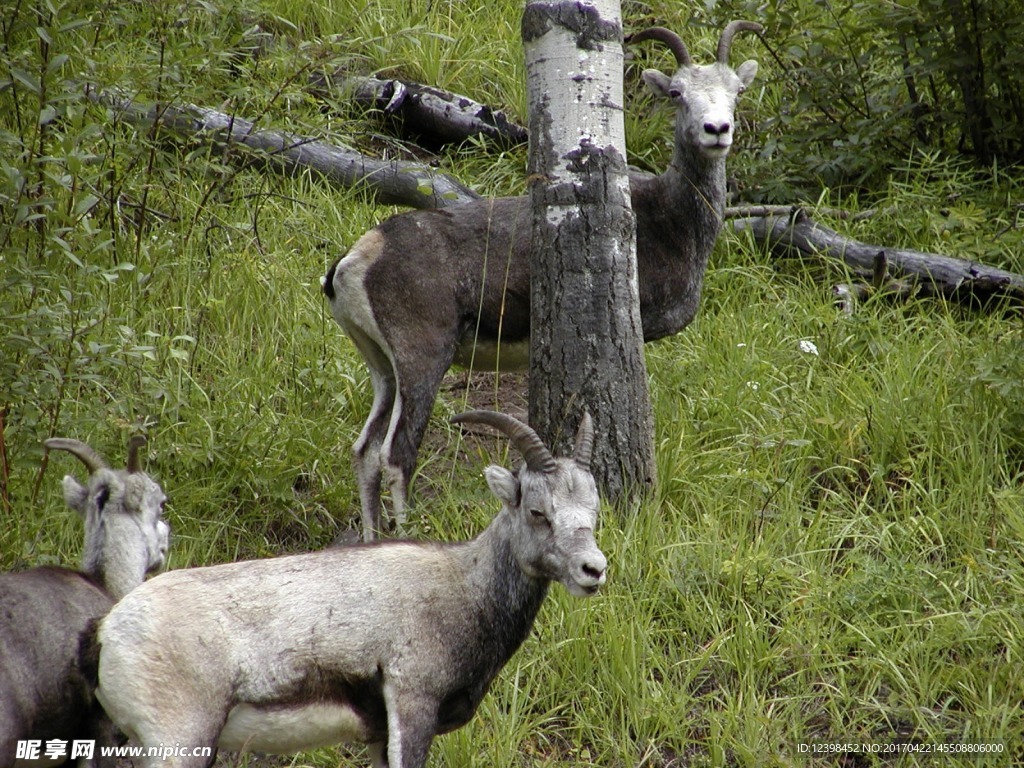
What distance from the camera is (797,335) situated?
7.18 meters

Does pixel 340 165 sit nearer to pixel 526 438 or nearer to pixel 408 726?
pixel 526 438

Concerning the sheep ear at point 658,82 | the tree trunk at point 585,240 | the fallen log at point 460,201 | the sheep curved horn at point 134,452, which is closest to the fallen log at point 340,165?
the fallen log at point 460,201

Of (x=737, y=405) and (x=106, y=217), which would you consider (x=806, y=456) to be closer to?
(x=737, y=405)

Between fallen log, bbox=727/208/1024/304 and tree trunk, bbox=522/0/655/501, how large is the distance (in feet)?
8.59

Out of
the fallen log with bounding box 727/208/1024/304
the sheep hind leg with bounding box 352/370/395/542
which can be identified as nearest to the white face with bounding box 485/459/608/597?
the sheep hind leg with bounding box 352/370/395/542

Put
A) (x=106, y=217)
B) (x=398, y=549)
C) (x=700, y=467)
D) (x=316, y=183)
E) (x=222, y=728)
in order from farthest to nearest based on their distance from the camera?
(x=316, y=183)
(x=106, y=217)
(x=700, y=467)
(x=398, y=549)
(x=222, y=728)

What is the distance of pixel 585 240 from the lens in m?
5.37

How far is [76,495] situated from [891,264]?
16.1ft

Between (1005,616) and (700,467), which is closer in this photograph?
(1005,616)

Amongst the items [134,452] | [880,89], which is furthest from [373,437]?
[880,89]

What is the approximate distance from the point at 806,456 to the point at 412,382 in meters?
1.92

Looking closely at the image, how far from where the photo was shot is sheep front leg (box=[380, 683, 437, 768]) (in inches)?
153

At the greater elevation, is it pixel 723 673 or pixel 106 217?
pixel 106 217

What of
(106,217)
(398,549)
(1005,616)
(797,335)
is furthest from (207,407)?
(1005,616)
